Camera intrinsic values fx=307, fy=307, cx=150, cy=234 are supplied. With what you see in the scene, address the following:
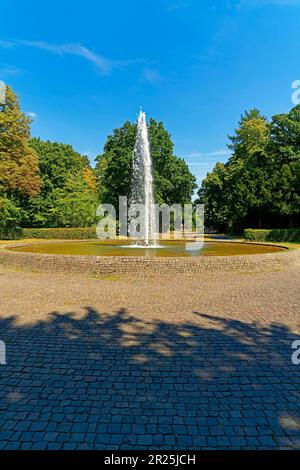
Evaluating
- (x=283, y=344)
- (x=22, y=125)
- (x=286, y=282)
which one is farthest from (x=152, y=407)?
(x=22, y=125)

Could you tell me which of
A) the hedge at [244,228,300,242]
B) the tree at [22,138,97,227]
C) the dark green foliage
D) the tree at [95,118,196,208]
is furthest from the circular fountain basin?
the tree at [95,118,196,208]

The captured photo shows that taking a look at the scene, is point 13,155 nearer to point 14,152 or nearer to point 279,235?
point 14,152

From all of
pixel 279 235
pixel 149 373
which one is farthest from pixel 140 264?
pixel 279 235

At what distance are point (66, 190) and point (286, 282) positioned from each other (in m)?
35.8

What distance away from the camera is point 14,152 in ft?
104

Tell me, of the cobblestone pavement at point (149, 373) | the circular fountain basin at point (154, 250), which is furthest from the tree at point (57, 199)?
the cobblestone pavement at point (149, 373)

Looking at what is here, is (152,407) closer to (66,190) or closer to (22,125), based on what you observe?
(22,125)

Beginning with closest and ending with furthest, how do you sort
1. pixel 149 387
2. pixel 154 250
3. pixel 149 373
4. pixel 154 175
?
pixel 149 387
pixel 149 373
pixel 154 250
pixel 154 175

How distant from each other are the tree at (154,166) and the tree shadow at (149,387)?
38721mm

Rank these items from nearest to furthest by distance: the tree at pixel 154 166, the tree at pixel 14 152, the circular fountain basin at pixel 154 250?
the circular fountain basin at pixel 154 250 → the tree at pixel 14 152 → the tree at pixel 154 166

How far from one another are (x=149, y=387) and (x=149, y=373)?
1.10ft

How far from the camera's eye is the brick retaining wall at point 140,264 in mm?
10484

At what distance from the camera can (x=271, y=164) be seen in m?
38.3

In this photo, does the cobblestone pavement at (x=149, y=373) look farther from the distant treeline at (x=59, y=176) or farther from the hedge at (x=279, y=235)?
the distant treeline at (x=59, y=176)
